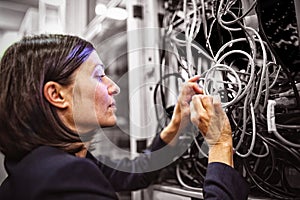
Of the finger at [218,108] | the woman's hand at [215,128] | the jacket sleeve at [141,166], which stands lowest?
the jacket sleeve at [141,166]

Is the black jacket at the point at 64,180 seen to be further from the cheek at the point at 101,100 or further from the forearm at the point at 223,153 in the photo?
the cheek at the point at 101,100

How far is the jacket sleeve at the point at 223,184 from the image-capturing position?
480 millimetres

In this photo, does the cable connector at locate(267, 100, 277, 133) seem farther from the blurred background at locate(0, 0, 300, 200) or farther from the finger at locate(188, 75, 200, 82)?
the finger at locate(188, 75, 200, 82)

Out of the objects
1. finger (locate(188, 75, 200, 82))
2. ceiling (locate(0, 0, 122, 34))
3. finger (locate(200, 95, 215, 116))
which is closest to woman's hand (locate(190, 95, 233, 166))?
finger (locate(200, 95, 215, 116))

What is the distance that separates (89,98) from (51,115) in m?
0.09

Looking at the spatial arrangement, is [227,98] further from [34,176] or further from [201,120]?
[34,176]

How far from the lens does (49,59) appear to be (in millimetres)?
545

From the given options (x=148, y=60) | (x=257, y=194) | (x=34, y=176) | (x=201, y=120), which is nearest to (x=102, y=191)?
(x=34, y=176)

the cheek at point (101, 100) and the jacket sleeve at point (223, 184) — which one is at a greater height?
the cheek at point (101, 100)

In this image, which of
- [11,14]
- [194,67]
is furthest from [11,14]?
[194,67]

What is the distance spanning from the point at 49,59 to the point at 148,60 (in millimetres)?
494

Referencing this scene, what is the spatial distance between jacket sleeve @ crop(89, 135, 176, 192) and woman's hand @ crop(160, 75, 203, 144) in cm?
4

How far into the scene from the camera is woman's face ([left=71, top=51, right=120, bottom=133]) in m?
0.57

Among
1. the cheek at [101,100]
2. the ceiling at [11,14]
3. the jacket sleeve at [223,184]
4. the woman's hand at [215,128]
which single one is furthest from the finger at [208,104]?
the ceiling at [11,14]
